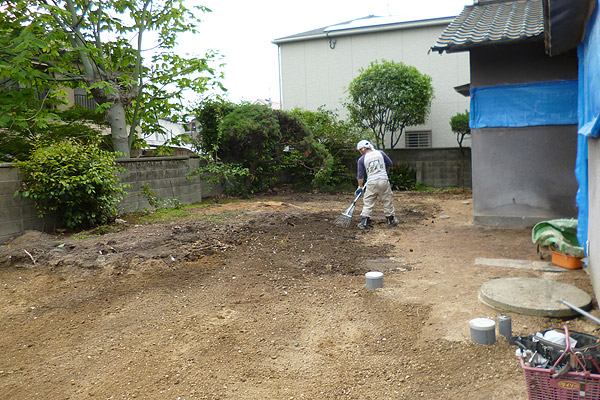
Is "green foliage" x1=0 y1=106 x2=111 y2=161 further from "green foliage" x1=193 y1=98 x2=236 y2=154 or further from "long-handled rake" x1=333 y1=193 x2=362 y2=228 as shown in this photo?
"long-handled rake" x1=333 y1=193 x2=362 y2=228

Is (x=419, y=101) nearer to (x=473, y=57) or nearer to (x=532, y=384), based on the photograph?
(x=473, y=57)

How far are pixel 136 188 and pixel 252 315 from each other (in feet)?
21.5

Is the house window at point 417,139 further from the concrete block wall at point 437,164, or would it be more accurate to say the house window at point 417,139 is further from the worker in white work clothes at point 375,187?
the worker in white work clothes at point 375,187

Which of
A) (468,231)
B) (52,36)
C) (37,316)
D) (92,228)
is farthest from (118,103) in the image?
(468,231)

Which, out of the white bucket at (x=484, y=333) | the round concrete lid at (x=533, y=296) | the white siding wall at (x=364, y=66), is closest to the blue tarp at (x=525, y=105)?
the round concrete lid at (x=533, y=296)

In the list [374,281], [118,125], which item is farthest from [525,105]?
[118,125]

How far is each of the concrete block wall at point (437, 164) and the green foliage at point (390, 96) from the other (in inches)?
40.7

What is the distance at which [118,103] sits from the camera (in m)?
11.2

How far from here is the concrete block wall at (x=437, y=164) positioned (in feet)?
51.9

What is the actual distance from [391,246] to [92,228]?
516cm

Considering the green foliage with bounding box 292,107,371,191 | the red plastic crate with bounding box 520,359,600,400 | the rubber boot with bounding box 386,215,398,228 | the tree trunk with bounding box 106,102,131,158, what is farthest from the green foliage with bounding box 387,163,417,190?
the red plastic crate with bounding box 520,359,600,400

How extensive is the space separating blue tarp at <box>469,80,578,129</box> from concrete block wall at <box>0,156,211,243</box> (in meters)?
6.83

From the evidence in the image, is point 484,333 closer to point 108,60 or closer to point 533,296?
point 533,296

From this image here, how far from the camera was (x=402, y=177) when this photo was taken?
52.5ft
